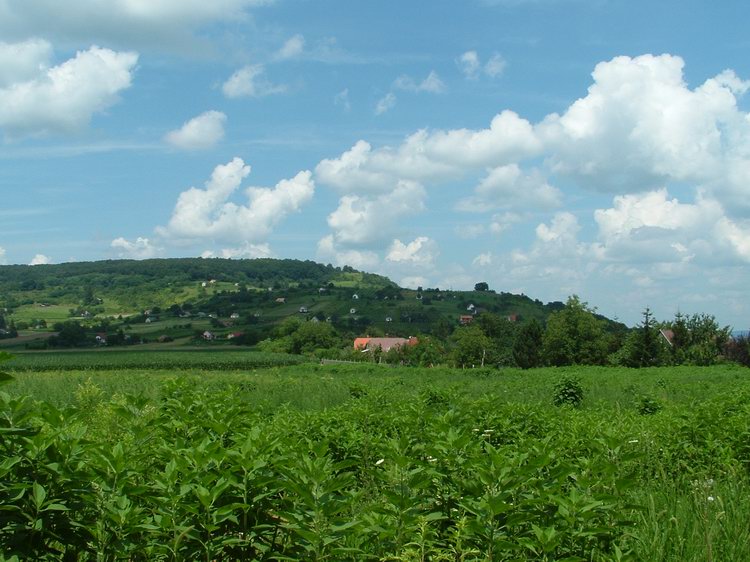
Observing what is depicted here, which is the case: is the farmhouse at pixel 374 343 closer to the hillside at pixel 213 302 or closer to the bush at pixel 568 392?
the hillside at pixel 213 302

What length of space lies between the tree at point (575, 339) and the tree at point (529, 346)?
2.74 metres

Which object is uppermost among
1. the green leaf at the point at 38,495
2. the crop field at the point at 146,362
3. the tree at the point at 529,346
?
the green leaf at the point at 38,495

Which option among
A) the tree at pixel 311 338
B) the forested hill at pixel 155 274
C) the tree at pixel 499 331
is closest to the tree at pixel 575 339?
the tree at pixel 499 331

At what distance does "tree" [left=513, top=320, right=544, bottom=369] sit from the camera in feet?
258

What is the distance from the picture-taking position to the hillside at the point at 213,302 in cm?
11988

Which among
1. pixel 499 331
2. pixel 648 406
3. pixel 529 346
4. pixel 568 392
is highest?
pixel 648 406

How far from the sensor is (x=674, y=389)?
24906mm

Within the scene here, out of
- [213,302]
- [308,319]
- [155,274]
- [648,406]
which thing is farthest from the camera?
[155,274]

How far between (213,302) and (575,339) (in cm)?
8641

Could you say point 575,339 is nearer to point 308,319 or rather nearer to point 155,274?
point 308,319

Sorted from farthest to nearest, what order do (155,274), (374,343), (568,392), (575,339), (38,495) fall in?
(155,274), (374,343), (575,339), (568,392), (38,495)

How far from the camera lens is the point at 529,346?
79.2 meters

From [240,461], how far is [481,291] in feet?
547

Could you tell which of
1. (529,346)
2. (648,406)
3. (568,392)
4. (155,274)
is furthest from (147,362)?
(155,274)
